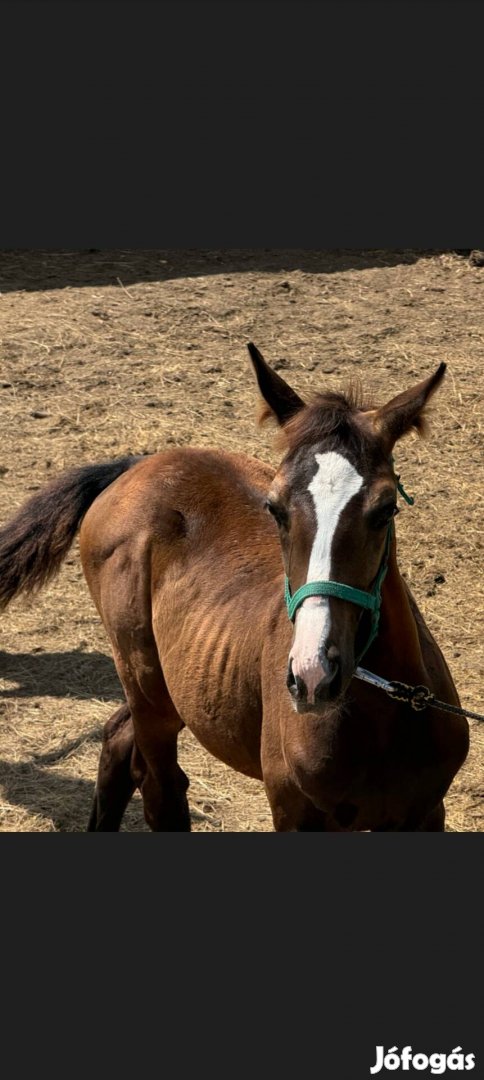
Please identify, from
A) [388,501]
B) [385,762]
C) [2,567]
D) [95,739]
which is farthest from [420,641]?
[95,739]

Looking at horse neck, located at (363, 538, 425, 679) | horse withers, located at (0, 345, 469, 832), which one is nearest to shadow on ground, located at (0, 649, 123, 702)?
horse withers, located at (0, 345, 469, 832)

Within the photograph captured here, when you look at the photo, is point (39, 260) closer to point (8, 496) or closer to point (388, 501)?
point (8, 496)

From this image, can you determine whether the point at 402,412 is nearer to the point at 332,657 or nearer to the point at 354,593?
the point at 354,593

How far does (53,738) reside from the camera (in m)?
6.10

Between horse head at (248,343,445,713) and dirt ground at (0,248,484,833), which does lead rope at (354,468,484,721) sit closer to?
horse head at (248,343,445,713)

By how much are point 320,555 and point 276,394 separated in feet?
2.18

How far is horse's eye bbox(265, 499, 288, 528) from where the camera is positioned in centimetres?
333

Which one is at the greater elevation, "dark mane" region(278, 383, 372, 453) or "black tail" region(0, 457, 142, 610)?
"dark mane" region(278, 383, 372, 453)

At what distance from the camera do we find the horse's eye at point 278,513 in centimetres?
333

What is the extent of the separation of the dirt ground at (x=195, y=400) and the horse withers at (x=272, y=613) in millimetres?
1019

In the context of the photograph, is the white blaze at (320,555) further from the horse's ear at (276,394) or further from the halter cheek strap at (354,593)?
the horse's ear at (276,394)

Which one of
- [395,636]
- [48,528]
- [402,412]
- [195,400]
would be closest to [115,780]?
[48,528]

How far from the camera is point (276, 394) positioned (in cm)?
365

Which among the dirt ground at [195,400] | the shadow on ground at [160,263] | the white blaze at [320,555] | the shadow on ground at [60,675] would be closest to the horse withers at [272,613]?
the white blaze at [320,555]
